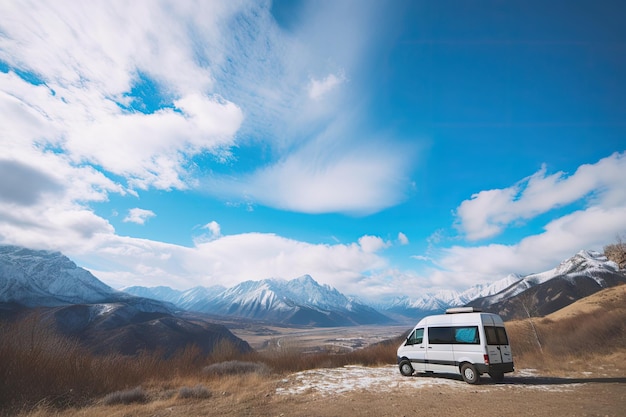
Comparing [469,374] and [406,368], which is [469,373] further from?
[406,368]

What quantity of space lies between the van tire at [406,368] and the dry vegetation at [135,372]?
7545mm

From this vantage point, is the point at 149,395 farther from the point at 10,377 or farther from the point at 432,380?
the point at 432,380

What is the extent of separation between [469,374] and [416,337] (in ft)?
11.7

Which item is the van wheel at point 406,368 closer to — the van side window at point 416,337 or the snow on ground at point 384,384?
the snow on ground at point 384,384

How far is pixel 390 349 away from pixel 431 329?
42.4 feet

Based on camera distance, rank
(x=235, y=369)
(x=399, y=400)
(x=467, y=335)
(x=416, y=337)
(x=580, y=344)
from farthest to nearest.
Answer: (x=580, y=344), (x=235, y=369), (x=416, y=337), (x=467, y=335), (x=399, y=400)

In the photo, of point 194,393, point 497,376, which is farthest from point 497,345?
point 194,393

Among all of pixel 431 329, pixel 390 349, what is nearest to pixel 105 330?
pixel 390 349

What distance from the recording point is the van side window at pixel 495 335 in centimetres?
1523

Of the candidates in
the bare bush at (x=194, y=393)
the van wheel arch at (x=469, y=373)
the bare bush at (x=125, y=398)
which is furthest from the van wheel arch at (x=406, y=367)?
the bare bush at (x=125, y=398)

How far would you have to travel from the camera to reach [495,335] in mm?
15617

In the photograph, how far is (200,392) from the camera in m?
13.0

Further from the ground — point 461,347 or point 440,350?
point 461,347

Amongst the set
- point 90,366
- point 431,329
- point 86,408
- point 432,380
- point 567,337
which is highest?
point 567,337
